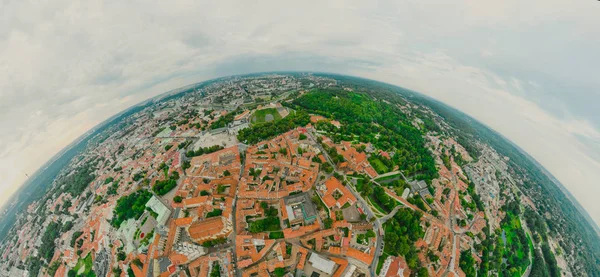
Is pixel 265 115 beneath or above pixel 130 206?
above

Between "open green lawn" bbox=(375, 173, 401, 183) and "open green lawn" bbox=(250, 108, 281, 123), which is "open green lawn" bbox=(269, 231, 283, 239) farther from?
"open green lawn" bbox=(250, 108, 281, 123)

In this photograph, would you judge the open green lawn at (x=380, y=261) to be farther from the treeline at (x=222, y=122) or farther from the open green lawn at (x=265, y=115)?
the treeline at (x=222, y=122)

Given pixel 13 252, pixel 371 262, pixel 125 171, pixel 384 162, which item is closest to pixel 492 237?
pixel 384 162

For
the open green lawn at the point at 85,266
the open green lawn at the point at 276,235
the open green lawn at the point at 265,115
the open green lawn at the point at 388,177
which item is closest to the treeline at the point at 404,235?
the open green lawn at the point at 388,177

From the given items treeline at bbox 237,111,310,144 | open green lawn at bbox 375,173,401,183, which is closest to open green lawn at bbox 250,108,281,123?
treeline at bbox 237,111,310,144

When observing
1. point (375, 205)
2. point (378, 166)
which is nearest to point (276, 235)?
point (375, 205)

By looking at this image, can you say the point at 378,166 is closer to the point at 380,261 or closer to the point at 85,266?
the point at 380,261
